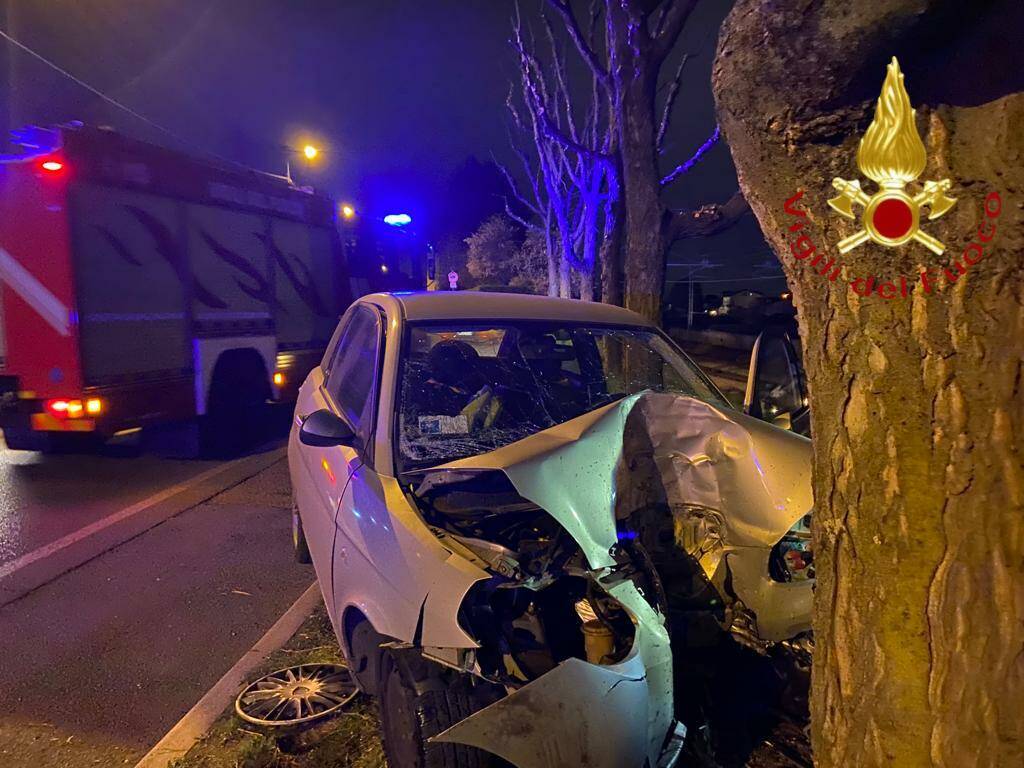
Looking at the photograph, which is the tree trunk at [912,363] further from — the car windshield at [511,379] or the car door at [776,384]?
the car door at [776,384]

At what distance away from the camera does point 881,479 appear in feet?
5.68

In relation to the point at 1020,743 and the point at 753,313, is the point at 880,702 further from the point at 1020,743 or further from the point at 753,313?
the point at 753,313

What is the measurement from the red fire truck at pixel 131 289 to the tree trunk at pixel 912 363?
6739mm

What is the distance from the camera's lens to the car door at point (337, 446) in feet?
10.6

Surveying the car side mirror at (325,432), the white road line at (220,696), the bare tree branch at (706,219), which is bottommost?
the white road line at (220,696)


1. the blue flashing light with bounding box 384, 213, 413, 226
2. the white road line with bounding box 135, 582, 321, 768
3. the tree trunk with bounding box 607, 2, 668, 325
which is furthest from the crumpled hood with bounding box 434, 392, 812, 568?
the blue flashing light with bounding box 384, 213, 413, 226

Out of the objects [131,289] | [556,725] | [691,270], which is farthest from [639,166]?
[691,270]

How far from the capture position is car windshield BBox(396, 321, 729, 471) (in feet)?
11.0

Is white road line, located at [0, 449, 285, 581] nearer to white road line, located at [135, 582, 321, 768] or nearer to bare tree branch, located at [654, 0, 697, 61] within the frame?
white road line, located at [135, 582, 321, 768]

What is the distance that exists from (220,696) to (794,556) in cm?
267

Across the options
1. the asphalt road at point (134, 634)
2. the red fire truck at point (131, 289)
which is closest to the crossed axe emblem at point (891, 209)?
the asphalt road at point (134, 634)

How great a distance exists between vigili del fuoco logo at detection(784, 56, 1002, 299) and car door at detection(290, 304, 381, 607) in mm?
2126

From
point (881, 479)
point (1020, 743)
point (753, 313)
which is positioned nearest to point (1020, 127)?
point (881, 479)

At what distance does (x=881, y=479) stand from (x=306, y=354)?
9426 millimetres
